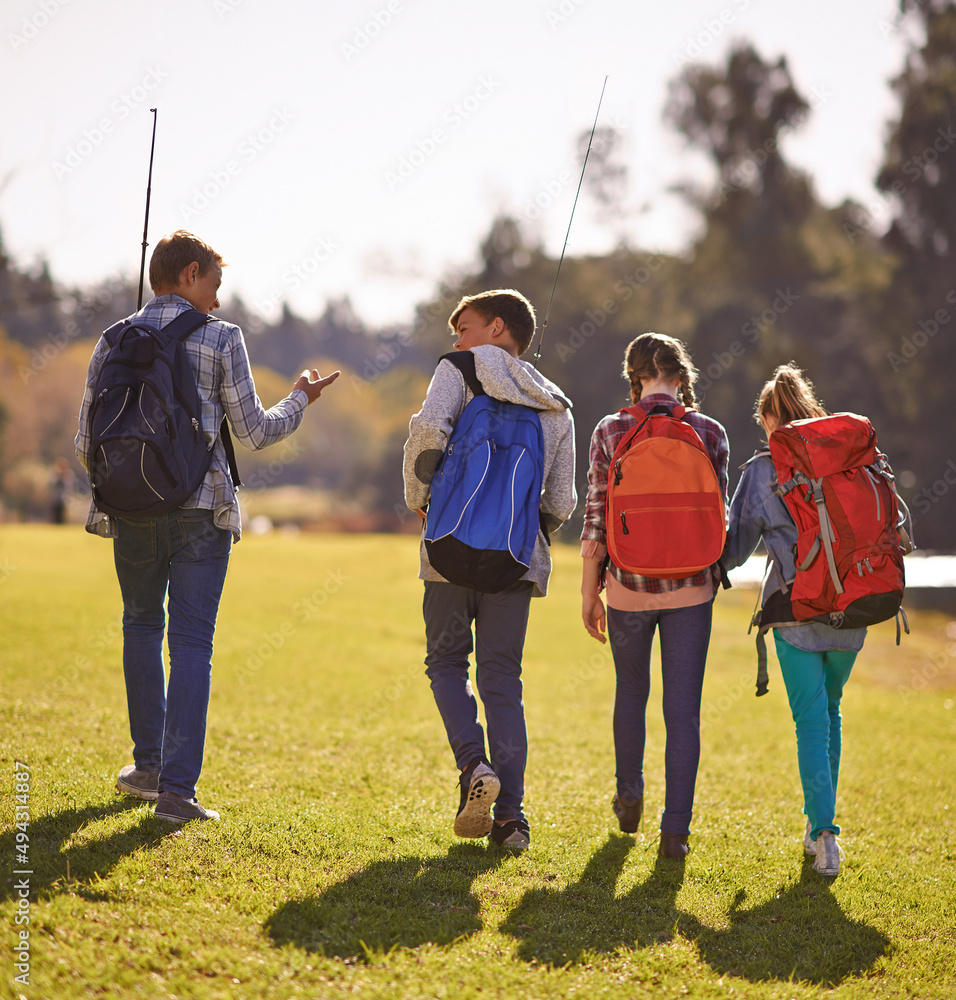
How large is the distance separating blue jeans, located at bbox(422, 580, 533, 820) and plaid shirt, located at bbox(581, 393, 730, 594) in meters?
0.38

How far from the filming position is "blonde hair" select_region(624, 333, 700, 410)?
3764mm

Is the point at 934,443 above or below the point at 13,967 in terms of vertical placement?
above

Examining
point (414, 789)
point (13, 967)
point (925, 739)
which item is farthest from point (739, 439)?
point (13, 967)

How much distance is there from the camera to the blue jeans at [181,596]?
3453 mm

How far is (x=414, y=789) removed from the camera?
469 cm

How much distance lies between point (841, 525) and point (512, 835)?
174cm

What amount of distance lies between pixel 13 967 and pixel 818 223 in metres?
40.9

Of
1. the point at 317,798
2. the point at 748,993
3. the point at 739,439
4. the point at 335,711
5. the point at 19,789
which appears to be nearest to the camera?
the point at 748,993

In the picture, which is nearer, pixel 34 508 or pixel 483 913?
pixel 483 913

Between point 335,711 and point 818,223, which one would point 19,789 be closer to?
point 335,711

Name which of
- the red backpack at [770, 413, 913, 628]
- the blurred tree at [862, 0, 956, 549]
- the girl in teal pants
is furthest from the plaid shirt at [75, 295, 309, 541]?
the blurred tree at [862, 0, 956, 549]

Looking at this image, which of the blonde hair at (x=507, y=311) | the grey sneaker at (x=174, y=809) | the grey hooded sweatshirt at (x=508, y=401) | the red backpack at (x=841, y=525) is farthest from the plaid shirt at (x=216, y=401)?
the red backpack at (x=841, y=525)

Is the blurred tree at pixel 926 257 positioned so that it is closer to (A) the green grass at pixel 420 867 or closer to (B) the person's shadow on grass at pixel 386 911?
(A) the green grass at pixel 420 867

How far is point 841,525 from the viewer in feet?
11.8
